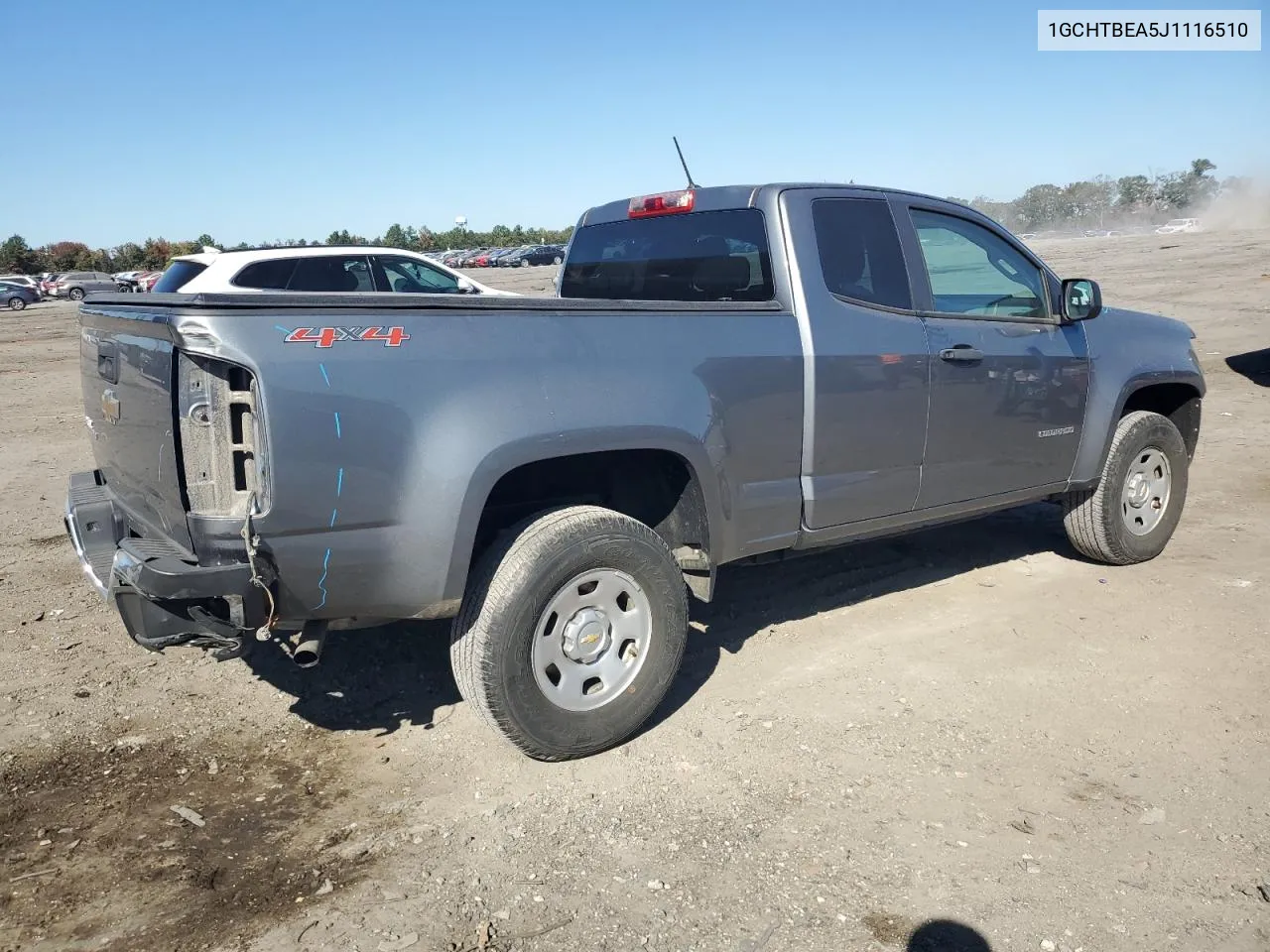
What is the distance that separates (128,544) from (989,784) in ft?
9.79

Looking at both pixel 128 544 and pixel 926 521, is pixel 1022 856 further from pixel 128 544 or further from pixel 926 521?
pixel 128 544

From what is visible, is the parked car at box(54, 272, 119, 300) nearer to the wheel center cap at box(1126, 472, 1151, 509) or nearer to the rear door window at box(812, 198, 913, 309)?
the rear door window at box(812, 198, 913, 309)

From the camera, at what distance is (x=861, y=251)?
4359 mm

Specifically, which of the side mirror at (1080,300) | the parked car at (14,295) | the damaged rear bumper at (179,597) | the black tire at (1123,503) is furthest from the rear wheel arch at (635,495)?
the parked car at (14,295)

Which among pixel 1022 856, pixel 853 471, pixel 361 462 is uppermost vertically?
pixel 361 462

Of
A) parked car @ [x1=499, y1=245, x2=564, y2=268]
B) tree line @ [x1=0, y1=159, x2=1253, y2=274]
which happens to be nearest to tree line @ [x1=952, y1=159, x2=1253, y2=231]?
tree line @ [x1=0, y1=159, x2=1253, y2=274]

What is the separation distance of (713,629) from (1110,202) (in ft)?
382

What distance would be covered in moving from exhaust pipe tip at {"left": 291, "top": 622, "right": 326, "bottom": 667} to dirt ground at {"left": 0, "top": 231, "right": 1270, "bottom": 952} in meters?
0.55

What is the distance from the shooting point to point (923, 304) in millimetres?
4516

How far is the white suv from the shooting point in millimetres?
11125

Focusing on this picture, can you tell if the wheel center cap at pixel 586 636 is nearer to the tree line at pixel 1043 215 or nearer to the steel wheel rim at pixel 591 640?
the steel wheel rim at pixel 591 640

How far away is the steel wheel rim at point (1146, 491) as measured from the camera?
5.66 m

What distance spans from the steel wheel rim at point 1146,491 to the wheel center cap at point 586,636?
3.45 m

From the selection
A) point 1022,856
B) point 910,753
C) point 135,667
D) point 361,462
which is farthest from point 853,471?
point 135,667
